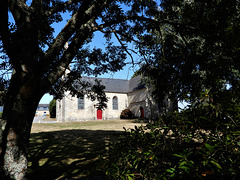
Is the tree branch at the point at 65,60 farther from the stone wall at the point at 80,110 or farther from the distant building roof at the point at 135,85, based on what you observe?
the distant building roof at the point at 135,85

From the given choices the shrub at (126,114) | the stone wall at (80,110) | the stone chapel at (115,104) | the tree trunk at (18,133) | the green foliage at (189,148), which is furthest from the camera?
the shrub at (126,114)

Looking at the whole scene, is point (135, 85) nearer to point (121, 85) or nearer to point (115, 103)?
point (121, 85)

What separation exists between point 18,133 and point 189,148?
338 cm

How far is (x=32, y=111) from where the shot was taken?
3.62 m

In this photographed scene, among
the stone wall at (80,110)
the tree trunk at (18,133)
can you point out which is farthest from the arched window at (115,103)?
the tree trunk at (18,133)

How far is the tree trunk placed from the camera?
340cm

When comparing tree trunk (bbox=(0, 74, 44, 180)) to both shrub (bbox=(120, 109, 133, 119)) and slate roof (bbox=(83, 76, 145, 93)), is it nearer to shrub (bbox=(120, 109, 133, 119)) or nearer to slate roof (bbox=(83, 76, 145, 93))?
shrub (bbox=(120, 109, 133, 119))

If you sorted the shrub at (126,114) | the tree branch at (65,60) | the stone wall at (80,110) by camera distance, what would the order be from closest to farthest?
the tree branch at (65,60), the stone wall at (80,110), the shrub at (126,114)

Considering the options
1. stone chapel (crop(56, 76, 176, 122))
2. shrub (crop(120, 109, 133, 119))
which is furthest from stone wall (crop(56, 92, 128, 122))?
shrub (crop(120, 109, 133, 119))

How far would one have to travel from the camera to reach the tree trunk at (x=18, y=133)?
340 cm

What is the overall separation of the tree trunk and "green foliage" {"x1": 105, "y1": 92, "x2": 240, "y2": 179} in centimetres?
259

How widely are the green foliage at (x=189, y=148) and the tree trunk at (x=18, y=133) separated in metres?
2.59

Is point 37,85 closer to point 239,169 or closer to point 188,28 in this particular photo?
point 239,169

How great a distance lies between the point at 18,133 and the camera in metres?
3.46
